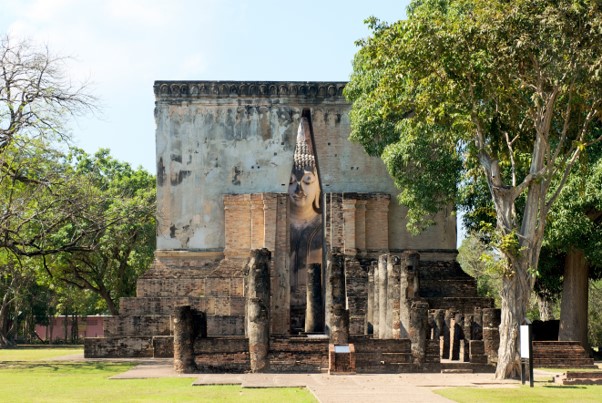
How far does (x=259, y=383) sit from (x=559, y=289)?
14.2m

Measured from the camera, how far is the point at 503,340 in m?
15.7

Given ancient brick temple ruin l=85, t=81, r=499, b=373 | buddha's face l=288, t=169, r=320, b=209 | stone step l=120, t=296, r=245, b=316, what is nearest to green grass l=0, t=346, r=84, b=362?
stone step l=120, t=296, r=245, b=316

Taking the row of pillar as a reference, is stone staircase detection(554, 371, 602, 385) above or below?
below

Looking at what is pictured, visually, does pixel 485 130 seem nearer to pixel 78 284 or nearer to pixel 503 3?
pixel 503 3

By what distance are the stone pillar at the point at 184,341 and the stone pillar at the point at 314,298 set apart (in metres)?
13.8

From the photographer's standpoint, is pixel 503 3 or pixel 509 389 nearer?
pixel 509 389

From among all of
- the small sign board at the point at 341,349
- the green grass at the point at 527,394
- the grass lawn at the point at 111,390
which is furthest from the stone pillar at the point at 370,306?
the green grass at the point at 527,394

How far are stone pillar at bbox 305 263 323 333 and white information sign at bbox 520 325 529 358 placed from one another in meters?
17.3

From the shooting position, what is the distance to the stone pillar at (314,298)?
105ft

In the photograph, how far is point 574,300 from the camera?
903 inches

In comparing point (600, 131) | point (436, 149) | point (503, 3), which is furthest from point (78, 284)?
point (503, 3)

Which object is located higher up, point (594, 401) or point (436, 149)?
point (436, 149)

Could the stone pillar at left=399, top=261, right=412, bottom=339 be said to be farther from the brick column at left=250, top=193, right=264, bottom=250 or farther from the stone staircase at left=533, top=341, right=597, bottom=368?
the brick column at left=250, top=193, right=264, bottom=250

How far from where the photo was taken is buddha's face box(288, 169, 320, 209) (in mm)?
32656
